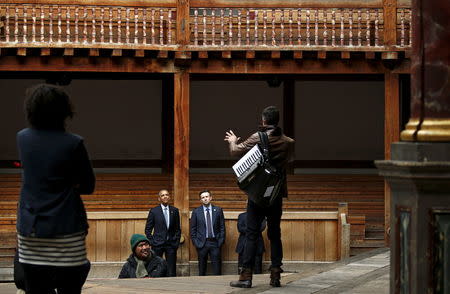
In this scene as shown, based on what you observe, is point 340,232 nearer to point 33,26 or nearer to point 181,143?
point 181,143

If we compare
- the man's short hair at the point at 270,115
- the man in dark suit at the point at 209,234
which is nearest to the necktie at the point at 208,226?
the man in dark suit at the point at 209,234

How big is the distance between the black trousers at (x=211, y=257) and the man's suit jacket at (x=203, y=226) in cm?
7

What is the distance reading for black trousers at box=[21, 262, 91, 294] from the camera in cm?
525

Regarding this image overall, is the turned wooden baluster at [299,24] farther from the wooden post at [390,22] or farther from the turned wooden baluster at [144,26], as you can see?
the turned wooden baluster at [144,26]

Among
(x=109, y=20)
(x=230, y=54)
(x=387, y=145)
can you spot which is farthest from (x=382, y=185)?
(x=109, y=20)

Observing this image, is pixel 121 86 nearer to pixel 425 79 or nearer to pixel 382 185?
pixel 382 185

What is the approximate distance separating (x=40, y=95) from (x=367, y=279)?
20.3 feet

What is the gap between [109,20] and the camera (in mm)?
19594

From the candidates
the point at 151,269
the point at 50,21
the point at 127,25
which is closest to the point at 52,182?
the point at 151,269

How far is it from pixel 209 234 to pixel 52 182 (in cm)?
1241

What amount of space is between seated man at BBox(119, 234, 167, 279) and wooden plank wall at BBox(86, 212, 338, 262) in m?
5.71

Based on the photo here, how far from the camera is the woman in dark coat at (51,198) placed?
5.24 meters

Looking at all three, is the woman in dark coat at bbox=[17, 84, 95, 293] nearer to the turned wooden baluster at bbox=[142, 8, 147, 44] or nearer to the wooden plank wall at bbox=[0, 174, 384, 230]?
the turned wooden baluster at bbox=[142, 8, 147, 44]

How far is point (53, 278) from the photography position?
528 cm
